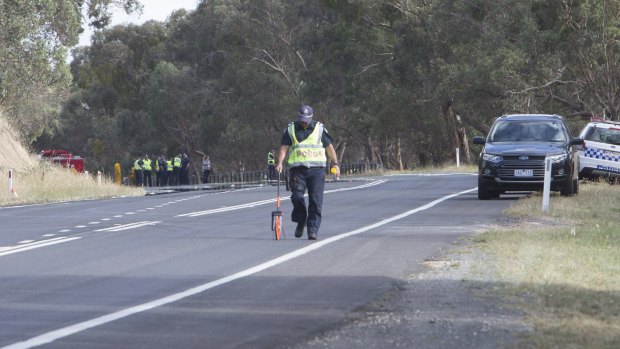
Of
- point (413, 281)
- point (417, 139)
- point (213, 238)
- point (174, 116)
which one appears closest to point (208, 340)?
point (413, 281)

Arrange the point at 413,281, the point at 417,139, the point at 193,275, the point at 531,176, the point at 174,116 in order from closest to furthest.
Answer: the point at 413,281 → the point at 193,275 → the point at 531,176 → the point at 417,139 → the point at 174,116

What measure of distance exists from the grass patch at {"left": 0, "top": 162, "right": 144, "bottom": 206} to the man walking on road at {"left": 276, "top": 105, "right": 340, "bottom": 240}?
18741 mm

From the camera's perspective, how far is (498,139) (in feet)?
91.1

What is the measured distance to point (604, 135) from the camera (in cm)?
3381

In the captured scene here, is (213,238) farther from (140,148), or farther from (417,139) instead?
(140,148)

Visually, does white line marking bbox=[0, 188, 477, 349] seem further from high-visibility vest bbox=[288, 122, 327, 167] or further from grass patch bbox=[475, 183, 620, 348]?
grass patch bbox=[475, 183, 620, 348]

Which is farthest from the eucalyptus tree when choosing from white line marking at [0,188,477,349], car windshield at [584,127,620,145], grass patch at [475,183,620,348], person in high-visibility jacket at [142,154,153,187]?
white line marking at [0,188,477,349]

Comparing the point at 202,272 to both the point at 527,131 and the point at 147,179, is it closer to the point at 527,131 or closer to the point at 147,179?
the point at 527,131

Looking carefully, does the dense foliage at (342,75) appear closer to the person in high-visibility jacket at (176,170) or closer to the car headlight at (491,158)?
the person in high-visibility jacket at (176,170)

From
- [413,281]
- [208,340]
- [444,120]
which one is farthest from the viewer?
[444,120]

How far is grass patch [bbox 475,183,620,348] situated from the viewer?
8805 mm

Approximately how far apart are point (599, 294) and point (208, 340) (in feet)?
12.6

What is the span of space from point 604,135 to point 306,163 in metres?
18.2

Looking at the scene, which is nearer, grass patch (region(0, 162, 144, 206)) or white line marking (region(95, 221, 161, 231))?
white line marking (region(95, 221, 161, 231))
